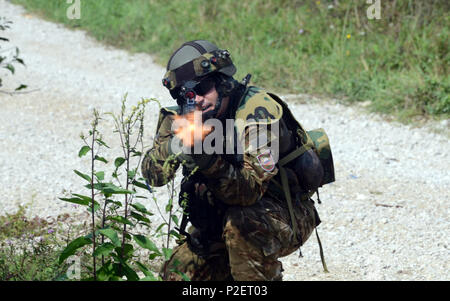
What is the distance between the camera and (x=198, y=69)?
3262 millimetres

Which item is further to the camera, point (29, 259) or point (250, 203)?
point (29, 259)

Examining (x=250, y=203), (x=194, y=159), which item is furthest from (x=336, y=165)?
(x=194, y=159)

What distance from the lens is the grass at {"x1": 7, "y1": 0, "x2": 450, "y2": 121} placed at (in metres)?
7.39

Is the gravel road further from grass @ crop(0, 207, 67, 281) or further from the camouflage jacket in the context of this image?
the camouflage jacket

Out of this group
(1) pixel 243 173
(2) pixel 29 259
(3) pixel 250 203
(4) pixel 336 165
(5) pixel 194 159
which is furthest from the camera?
(4) pixel 336 165

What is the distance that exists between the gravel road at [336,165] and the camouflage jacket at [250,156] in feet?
4.44

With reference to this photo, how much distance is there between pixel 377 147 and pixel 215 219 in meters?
3.52

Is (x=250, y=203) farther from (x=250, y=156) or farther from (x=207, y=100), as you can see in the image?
(x=207, y=100)

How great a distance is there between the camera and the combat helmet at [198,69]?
10.7ft

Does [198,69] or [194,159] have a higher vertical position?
[198,69]

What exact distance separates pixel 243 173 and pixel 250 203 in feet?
0.72

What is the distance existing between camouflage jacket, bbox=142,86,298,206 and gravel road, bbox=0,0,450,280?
1353mm
